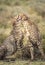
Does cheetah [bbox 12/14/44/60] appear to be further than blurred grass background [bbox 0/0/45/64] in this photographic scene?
No

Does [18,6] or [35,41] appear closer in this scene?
[35,41]

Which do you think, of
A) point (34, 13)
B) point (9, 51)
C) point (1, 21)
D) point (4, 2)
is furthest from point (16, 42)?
point (4, 2)

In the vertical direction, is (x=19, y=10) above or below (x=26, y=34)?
above

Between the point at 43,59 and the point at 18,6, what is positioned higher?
the point at 18,6

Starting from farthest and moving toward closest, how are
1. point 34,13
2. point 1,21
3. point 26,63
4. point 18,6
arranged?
1. point 18,6
2. point 34,13
3. point 1,21
4. point 26,63

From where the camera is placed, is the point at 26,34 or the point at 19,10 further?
the point at 19,10

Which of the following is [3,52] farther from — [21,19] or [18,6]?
[18,6]

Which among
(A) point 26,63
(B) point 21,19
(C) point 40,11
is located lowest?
(A) point 26,63

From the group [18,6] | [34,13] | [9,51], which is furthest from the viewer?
[18,6]

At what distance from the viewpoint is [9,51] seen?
43.3 ft

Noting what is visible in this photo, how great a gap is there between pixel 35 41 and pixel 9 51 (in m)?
0.97

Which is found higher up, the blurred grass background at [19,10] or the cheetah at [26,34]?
the blurred grass background at [19,10]

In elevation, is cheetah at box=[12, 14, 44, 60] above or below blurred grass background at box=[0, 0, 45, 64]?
below

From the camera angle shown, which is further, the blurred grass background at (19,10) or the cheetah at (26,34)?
the blurred grass background at (19,10)
